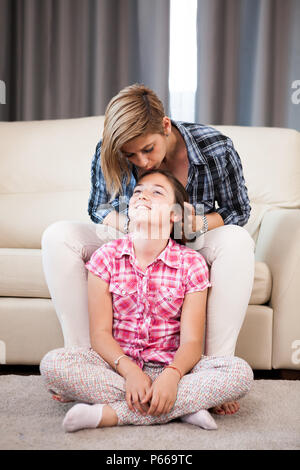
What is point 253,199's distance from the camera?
2.12 metres

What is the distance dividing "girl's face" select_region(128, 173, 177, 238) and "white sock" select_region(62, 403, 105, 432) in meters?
0.45

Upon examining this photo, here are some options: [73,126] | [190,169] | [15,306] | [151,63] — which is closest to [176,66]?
[151,63]

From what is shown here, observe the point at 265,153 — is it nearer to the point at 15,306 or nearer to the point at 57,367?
the point at 15,306

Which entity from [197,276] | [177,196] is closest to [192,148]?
[177,196]

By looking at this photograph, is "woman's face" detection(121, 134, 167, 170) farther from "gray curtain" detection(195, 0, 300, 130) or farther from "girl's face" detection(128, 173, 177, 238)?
"gray curtain" detection(195, 0, 300, 130)

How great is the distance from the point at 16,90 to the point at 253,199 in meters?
1.40

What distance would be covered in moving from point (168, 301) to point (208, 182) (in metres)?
0.42

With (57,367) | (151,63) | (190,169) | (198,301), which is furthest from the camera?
(151,63)

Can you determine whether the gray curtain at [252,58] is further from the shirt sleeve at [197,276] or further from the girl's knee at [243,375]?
the girl's knee at [243,375]

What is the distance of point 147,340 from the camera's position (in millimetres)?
1313

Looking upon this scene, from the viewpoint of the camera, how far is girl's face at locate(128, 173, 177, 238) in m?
1.35

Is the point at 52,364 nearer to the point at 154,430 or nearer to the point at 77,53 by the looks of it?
the point at 154,430

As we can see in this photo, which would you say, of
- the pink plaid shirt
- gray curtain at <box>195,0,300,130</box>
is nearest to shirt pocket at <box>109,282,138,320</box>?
the pink plaid shirt

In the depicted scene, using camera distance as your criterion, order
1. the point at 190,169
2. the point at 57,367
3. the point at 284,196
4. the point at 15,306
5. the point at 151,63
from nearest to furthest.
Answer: the point at 57,367 < the point at 190,169 < the point at 15,306 < the point at 284,196 < the point at 151,63
